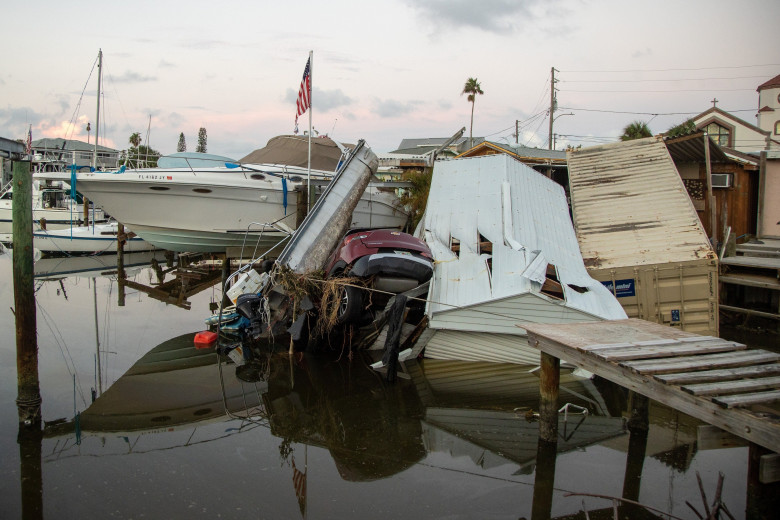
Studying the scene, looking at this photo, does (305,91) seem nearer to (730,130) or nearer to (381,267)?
(381,267)

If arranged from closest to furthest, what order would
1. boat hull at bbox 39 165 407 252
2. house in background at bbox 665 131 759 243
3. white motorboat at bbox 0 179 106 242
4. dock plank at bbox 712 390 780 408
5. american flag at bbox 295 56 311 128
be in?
dock plank at bbox 712 390 780 408, american flag at bbox 295 56 311 128, boat hull at bbox 39 165 407 252, house in background at bbox 665 131 759 243, white motorboat at bbox 0 179 106 242

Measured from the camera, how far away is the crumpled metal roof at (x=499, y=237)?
927cm

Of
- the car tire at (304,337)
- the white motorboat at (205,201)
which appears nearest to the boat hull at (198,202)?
the white motorboat at (205,201)

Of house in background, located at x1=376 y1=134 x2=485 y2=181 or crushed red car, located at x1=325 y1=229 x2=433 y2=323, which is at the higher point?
house in background, located at x1=376 y1=134 x2=485 y2=181

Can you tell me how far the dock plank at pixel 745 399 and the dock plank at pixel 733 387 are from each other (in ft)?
0.21

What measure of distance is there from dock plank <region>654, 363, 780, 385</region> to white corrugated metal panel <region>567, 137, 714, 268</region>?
652 cm

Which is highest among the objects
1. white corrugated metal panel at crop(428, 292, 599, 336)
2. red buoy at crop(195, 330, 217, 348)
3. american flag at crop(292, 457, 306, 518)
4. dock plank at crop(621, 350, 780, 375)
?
dock plank at crop(621, 350, 780, 375)

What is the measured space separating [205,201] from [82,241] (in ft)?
31.9

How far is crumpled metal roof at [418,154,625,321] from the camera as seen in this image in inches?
365

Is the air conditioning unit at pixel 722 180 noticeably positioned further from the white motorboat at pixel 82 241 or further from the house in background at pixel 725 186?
the white motorboat at pixel 82 241

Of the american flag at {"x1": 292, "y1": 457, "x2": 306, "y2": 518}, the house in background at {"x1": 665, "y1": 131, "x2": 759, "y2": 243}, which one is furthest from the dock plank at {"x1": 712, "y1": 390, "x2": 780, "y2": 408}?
the house in background at {"x1": 665, "y1": 131, "x2": 759, "y2": 243}

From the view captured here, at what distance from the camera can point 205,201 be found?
15.9m

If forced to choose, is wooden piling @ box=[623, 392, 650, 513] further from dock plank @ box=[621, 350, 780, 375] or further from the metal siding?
the metal siding

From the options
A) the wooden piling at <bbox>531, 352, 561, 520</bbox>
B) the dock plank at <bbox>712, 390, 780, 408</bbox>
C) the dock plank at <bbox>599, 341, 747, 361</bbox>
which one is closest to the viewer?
the dock plank at <bbox>712, 390, 780, 408</bbox>
